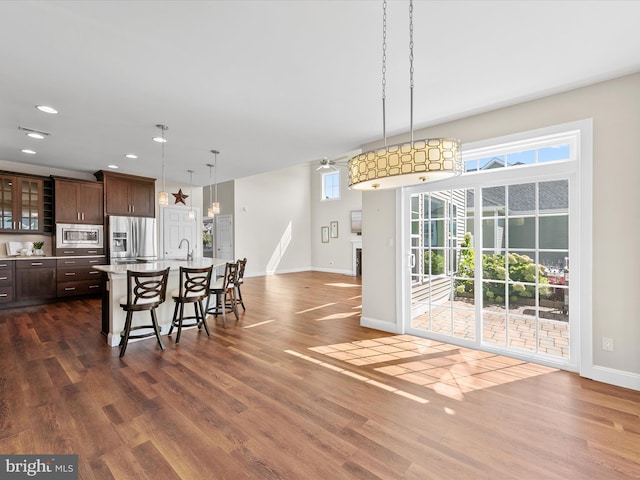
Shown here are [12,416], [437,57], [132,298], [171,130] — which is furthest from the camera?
[171,130]

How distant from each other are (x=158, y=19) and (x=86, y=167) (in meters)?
5.53

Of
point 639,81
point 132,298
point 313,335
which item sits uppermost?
point 639,81

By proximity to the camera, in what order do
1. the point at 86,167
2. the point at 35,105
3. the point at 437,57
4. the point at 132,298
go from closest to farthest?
the point at 437,57 < the point at 35,105 < the point at 132,298 < the point at 86,167

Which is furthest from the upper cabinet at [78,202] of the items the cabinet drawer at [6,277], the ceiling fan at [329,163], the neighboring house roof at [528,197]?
the neighboring house roof at [528,197]

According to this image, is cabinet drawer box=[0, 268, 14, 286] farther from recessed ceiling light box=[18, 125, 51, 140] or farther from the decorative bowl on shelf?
recessed ceiling light box=[18, 125, 51, 140]

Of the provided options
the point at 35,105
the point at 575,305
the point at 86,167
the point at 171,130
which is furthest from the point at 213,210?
the point at 575,305

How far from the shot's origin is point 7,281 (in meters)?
5.29

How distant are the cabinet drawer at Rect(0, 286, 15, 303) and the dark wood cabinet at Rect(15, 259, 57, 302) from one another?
3.0 inches

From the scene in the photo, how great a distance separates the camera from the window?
36.8 feet

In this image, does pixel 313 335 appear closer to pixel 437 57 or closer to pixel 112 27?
pixel 437 57

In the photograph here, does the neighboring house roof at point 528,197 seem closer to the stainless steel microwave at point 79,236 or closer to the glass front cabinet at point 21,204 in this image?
the stainless steel microwave at point 79,236

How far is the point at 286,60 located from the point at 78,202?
591 centimetres

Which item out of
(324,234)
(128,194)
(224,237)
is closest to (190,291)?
(128,194)

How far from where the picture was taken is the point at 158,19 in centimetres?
192
